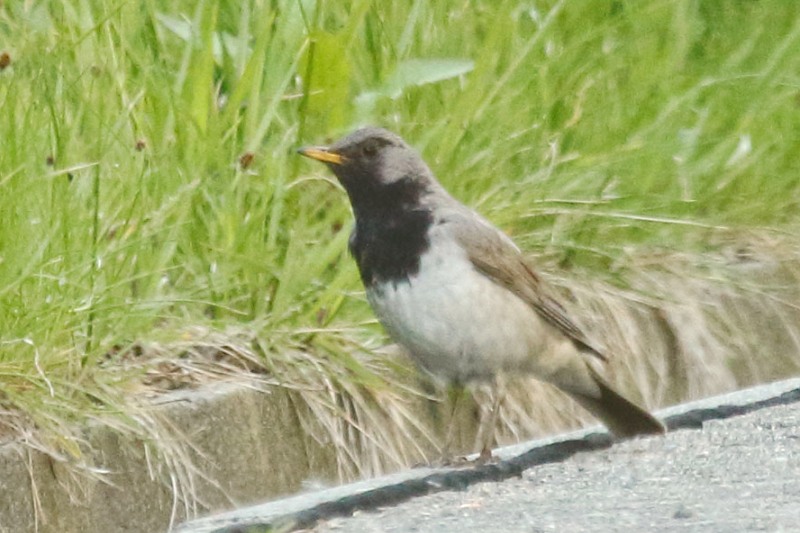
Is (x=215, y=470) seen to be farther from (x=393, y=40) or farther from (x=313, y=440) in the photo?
(x=393, y=40)

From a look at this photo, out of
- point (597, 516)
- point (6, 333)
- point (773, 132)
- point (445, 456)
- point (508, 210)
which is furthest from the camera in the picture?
point (773, 132)

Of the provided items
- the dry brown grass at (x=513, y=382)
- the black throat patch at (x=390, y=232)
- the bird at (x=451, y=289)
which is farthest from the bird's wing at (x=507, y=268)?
the dry brown grass at (x=513, y=382)

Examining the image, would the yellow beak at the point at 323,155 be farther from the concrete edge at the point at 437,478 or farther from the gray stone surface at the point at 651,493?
the gray stone surface at the point at 651,493

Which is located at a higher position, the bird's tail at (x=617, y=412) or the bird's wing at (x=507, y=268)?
the bird's wing at (x=507, y=268)

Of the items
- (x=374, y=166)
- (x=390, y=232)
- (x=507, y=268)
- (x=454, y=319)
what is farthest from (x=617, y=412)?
(x=374, y=166)

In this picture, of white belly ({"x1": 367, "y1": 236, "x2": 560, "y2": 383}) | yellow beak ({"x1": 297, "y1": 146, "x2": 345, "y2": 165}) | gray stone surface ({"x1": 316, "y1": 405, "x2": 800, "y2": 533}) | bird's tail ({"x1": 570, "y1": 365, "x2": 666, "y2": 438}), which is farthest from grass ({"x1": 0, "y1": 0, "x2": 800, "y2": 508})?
gray stone surface ({"x1": 316, "y1": 405, "x2": 800, "y2": 533})

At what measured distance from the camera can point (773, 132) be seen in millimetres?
7824

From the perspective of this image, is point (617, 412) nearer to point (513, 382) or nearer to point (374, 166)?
point (513, 382)

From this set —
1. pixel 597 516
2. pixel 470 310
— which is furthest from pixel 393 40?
pixel 597 516

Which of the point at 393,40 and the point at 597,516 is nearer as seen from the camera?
the point at 597,516

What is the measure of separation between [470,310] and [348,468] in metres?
A: 0.56

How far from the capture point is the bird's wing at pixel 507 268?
551cm

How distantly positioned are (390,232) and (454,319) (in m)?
0.35

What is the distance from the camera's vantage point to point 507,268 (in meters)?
5.63
